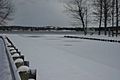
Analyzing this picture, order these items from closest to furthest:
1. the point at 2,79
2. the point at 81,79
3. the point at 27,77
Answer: the point at 27,77
the point at 2,79
the point at 81,79

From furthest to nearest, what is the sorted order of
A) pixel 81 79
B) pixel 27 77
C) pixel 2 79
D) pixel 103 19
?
pixel 103 19, pixel 81 79, pixel 2 79, pixel 27 77

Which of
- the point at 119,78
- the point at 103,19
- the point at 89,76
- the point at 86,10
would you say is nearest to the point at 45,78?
the point at 89,76

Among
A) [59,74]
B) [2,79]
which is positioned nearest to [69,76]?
[59,74]

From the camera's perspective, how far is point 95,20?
71.1 m

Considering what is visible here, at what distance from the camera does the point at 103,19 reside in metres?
67.8

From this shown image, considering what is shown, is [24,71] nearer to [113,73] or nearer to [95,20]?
[113,73]

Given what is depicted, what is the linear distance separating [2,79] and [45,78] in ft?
6.81

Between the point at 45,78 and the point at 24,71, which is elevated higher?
the point at 24,71

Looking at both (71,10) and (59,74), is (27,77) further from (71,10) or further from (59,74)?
(71,10)

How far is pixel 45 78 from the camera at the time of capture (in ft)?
39.6

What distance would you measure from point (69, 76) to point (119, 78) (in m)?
2.01

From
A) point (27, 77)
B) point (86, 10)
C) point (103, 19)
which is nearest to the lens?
point (27, 77)

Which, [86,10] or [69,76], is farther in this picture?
[86,10]

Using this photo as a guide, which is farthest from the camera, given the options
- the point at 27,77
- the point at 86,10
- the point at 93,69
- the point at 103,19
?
the point at 86,10
